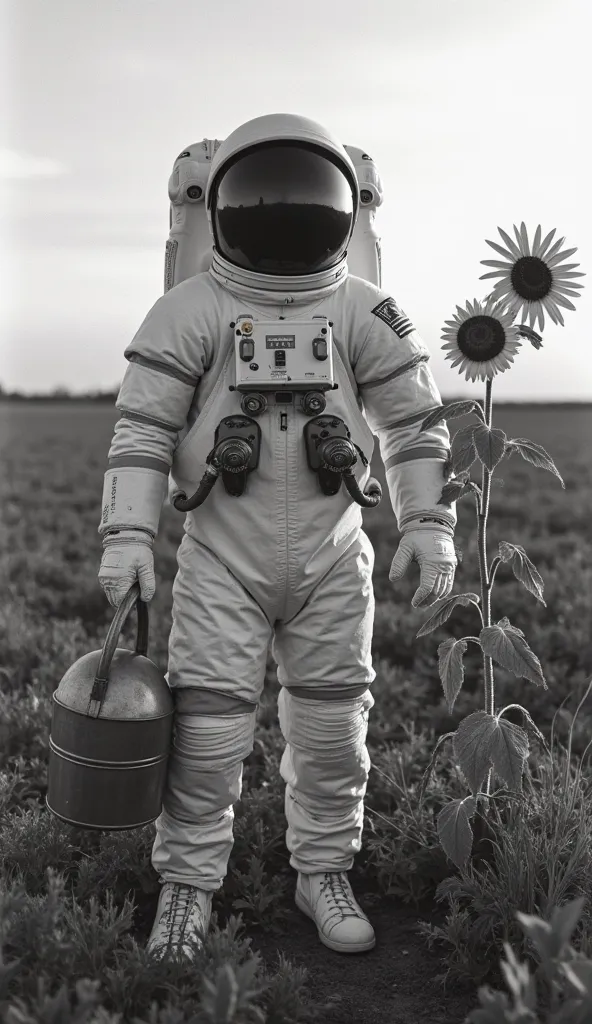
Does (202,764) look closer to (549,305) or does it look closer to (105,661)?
(105,661)

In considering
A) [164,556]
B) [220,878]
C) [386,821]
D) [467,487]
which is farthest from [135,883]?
[164,556]

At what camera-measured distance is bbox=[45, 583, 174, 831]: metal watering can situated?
270 centimetres

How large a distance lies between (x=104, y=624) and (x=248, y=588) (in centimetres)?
343

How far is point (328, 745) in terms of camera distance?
3070mm

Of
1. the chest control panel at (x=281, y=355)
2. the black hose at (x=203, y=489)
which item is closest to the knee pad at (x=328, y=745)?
the black hose at (x=203, y=489)

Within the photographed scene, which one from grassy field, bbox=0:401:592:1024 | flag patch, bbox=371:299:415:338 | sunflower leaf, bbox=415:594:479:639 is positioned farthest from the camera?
flag patch, bbox=371:299:415:338

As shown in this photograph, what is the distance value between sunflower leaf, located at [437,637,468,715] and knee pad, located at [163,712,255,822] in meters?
0.64

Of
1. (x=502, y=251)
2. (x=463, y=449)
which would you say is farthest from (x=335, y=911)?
(x=502, y=251)

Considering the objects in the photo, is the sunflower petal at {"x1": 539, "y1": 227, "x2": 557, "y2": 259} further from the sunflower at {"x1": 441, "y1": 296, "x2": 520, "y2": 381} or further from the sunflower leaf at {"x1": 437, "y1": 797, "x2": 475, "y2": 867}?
the sunflower leaf at {"x1": 437, "y1": 797, "x2": 475, "y2": 867}

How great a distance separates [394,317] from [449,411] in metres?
0.39

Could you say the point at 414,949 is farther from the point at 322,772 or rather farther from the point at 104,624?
the point at 104,624

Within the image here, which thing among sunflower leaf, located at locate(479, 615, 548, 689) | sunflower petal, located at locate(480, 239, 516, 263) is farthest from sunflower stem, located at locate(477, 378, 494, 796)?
sunflower petal, located at locate(480, 239, 516, 263)

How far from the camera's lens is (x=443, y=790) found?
3434mm

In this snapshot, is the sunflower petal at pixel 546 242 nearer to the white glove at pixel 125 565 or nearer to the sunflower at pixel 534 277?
the sunflower at pixel 534 277
